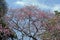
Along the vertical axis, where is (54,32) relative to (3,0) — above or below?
below

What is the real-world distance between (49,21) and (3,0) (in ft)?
12.1

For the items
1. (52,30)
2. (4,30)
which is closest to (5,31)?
(4,30)

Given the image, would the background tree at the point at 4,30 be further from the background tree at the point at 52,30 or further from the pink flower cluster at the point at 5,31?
the background tree at the point at 52,30

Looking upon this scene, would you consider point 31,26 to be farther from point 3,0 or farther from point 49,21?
point 3,0

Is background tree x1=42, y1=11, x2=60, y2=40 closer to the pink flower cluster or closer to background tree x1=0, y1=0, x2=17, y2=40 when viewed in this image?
background tree x1=0, y1=0, x2=17, y2=40

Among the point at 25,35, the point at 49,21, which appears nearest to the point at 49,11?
the point at 49,21

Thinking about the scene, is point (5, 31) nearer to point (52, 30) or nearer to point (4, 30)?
point (4, 30)

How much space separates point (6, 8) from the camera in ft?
Result: 60.5

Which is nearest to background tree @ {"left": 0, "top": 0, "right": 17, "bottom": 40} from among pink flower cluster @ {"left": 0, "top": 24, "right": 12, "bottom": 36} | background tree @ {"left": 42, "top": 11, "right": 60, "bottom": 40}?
pink flower cluster @ {"left": 0, "top": 24, "right": 12, "bottom": 36}

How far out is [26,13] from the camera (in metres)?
17.2

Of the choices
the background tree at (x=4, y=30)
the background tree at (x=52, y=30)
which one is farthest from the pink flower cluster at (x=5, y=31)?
the background tree at (x=52, y=30)

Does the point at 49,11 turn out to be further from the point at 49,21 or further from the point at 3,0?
the point at 3,0

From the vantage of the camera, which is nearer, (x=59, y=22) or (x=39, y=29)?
(x=39, y=29)

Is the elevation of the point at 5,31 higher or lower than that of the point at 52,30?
lower
